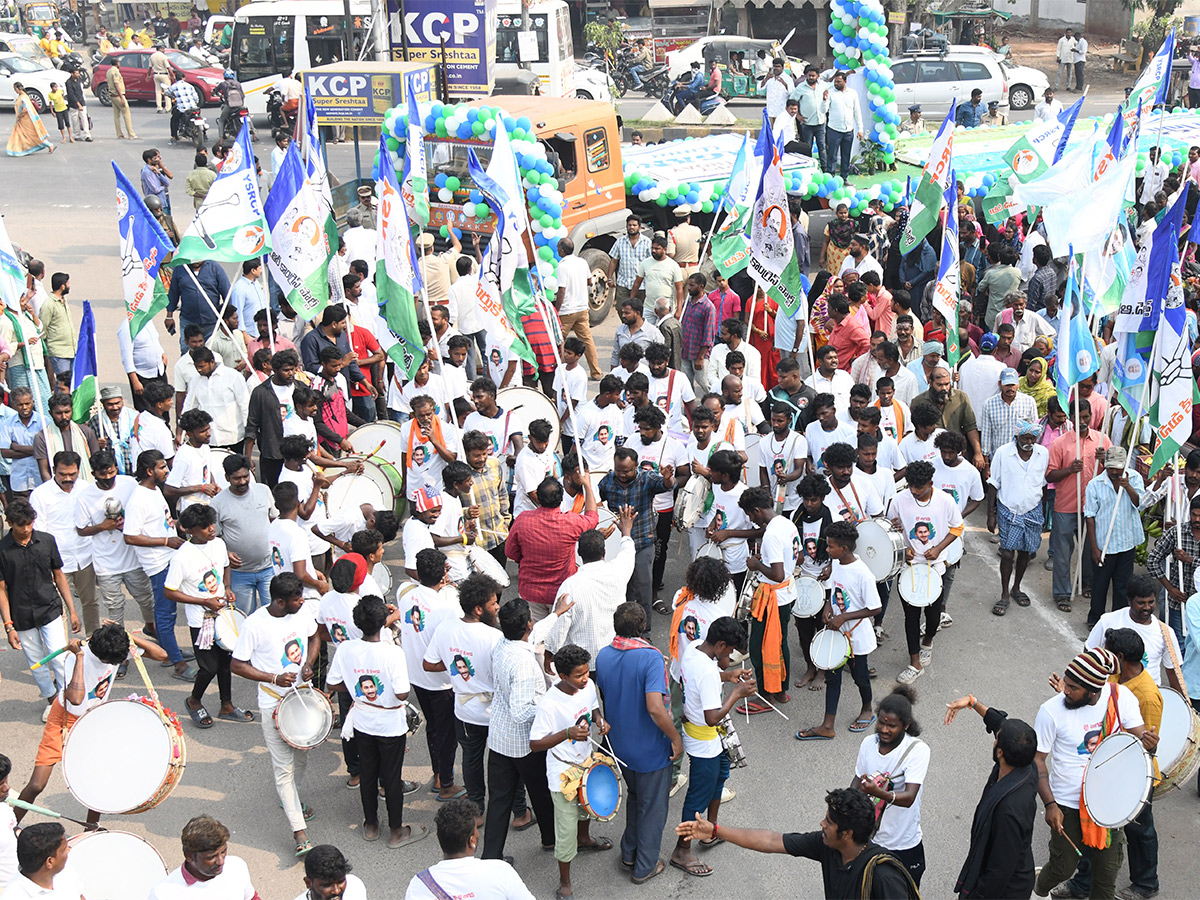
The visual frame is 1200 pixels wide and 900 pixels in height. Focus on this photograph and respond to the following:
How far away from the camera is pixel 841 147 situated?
1770 centimetres

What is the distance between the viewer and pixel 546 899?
6539 mm

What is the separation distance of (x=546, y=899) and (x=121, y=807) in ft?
7.29

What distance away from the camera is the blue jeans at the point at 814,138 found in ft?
58.5

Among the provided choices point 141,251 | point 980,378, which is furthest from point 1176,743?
point 141,251

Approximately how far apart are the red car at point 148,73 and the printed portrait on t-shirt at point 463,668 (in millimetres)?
28292

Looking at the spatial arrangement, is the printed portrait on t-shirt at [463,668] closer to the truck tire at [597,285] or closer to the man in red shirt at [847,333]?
the man in red shirt at [847,333]

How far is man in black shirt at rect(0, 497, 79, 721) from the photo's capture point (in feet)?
25.1

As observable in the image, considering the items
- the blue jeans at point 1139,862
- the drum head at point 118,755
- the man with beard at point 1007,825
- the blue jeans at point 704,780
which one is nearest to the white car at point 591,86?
the blue jeans at point 704,780

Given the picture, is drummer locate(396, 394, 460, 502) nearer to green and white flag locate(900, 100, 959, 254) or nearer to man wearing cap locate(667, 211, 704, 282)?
green and white flag locate(900, 100, 959, 254)

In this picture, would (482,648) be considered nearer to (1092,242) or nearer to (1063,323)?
(1063,323)

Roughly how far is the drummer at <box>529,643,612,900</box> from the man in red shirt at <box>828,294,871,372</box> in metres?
6.01

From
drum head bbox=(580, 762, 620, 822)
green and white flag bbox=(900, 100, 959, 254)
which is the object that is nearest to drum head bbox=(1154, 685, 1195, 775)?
drum head bbox=(580, 762, 620, 822)

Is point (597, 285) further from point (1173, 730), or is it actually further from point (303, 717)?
point (1173, 730)

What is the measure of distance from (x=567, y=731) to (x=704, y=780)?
868 millimetres
